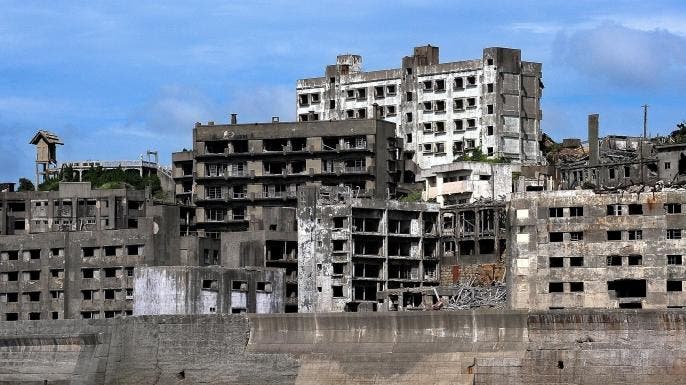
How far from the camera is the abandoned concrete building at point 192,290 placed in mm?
94062

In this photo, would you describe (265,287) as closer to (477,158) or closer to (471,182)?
(471,182)

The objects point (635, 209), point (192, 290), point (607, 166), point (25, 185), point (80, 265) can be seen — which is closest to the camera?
point (635, 209)

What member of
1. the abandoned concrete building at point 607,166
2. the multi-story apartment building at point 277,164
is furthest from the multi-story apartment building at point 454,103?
the abandoned concrete building at point 607,166

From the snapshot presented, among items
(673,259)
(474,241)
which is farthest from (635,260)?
(474,241)

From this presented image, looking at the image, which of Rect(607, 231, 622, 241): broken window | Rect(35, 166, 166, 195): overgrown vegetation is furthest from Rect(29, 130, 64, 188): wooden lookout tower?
Rect(607, 231, 622, 241): broken window

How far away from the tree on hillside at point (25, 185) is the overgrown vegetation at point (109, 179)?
3224 millimetres

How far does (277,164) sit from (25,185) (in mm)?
30634

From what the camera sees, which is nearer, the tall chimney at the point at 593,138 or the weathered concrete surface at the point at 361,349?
the weathered concrete surface at the point at 361,349

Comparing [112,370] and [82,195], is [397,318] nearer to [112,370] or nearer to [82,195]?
[112,370]

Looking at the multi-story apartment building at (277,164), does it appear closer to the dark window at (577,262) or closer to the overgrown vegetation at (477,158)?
the overgrown vegetation at (477,158)

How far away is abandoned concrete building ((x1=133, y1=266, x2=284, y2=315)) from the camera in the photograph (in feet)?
309

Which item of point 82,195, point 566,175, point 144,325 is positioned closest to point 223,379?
point 144,325

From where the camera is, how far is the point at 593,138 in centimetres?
10012

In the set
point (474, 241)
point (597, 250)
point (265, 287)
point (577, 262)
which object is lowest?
point (265, 287)
